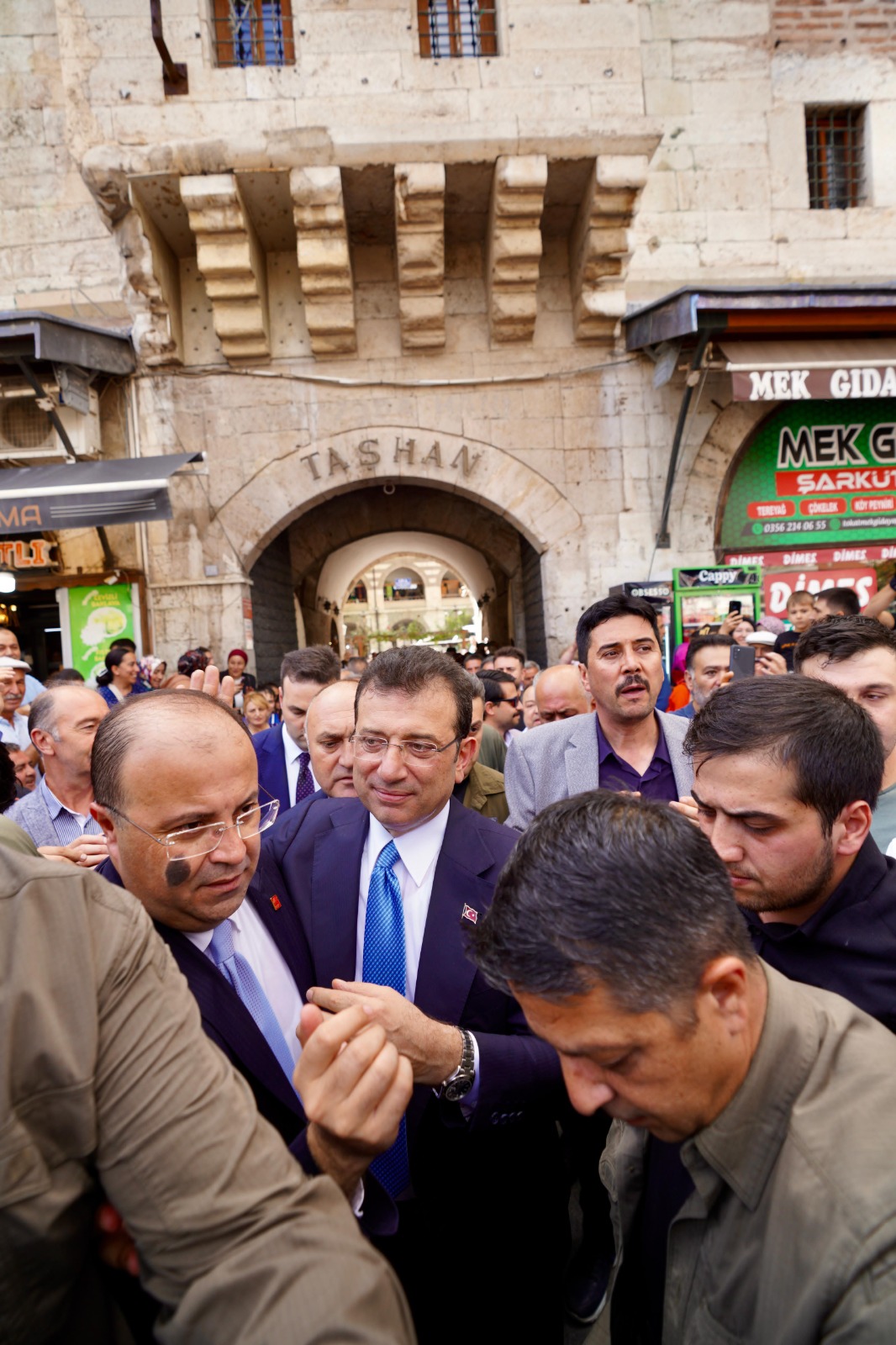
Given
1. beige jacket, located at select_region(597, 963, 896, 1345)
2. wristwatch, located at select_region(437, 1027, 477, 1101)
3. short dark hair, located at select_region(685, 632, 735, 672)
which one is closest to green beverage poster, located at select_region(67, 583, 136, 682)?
short dark hair, located at select_region(685, 632, 735, 672)

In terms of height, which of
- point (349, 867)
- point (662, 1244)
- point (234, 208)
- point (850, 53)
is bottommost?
point (662, 1244)

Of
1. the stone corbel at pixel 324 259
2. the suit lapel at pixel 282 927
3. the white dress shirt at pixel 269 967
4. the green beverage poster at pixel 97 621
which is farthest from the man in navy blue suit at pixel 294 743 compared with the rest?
the stone corbel at pixel 324 259

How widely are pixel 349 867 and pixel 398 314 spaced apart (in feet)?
27.5

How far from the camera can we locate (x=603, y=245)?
27.5 ft

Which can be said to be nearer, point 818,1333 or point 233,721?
point 818,1333

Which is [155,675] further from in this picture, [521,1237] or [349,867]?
[521,1237]

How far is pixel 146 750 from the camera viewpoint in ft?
4.91

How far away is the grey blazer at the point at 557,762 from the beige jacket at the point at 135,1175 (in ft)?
7.22

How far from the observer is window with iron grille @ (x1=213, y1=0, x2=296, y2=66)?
8266 mm

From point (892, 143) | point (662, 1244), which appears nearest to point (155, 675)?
point (662, 1244)

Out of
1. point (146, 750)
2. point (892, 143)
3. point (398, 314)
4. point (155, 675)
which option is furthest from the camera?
point (892, 143)

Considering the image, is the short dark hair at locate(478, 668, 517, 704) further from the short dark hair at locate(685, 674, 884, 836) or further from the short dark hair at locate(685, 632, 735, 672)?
the short dark hair at locate(685, 674, 884, 836)

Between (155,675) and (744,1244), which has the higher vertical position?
(155,675)

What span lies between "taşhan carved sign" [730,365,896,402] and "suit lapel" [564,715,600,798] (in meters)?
6.38
